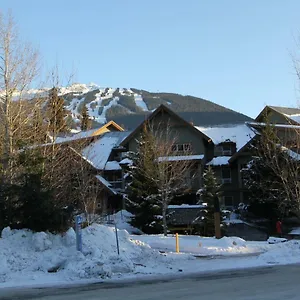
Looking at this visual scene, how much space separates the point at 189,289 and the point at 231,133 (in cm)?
3860

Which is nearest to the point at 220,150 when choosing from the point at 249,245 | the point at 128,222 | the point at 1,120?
the point at 128,222

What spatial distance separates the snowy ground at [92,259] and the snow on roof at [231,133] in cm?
2631

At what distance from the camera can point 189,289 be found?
11.5 meters

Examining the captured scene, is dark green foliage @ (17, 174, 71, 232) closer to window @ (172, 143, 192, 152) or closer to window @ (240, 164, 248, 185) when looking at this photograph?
window @ (240, 164, 248, 185)

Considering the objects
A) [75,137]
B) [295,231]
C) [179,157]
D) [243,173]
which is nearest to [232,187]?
[243,173]

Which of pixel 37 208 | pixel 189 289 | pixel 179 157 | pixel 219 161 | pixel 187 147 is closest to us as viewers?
pixel 189 289

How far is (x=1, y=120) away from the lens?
22484 millimetres

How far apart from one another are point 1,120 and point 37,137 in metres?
2.06

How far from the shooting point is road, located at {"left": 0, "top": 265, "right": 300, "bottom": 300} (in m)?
10.3

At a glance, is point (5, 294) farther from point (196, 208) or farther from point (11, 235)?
point (196, 208)

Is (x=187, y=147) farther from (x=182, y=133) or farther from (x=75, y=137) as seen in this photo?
(x=75, y=137)

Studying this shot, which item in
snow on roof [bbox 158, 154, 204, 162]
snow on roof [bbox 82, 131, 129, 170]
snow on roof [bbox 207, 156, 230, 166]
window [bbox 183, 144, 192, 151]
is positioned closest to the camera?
snow on roof [bbox 158, 154, 204, 162]

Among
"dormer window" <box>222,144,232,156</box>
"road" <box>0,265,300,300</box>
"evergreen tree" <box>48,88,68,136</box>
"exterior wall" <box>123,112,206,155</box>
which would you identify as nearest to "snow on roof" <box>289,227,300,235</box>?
"dormer window" <box>222,144,232,156</box>

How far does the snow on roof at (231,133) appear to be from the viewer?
46812mm
